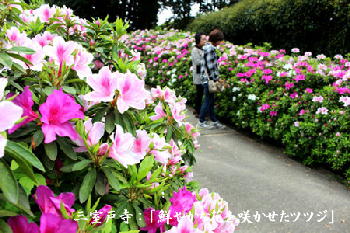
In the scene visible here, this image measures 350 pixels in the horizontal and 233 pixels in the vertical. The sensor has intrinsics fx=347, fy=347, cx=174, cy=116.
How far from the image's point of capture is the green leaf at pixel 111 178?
103 centimetres

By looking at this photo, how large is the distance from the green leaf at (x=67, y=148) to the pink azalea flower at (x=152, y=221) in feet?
1.14

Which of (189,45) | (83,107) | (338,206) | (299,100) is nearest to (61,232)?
(83,107)

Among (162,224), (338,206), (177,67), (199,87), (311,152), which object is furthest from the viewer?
(177,67)

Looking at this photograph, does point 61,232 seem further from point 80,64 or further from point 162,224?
point 80,64

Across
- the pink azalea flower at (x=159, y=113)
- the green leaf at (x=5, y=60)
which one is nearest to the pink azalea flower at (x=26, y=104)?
the green leaf at (x=5, y=60)

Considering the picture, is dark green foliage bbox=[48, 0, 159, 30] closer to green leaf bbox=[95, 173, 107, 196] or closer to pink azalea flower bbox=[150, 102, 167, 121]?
pink azalea flower bbox=[150, 102, 167, 121]

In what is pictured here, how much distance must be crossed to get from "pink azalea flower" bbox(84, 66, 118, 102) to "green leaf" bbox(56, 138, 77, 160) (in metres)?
0.16

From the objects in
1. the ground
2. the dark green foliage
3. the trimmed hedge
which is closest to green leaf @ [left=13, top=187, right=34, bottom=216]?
the ground

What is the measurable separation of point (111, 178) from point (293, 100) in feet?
14.6

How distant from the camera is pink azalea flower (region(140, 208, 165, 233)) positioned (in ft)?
3.89

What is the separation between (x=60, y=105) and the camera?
99 centimetres

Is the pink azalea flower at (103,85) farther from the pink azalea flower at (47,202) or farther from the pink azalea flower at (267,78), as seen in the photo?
the pink azalea flower at (267,78)

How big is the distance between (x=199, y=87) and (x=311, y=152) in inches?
104

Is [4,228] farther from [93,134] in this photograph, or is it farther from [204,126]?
[204,126]
